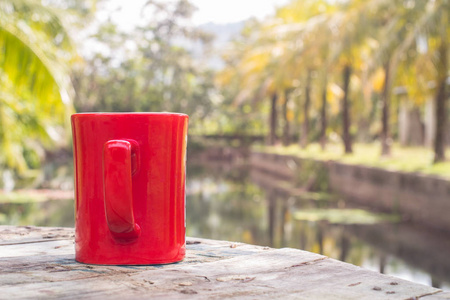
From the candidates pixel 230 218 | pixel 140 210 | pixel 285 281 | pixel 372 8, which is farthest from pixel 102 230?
pixel 372 8

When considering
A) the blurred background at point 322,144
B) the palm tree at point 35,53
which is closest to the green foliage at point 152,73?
the blurred background at point 322,144

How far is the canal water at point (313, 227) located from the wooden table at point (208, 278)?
5758 mm

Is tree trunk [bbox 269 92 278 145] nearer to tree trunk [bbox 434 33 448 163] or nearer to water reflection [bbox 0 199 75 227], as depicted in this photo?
water reflection [bbox 0 199 75 227]

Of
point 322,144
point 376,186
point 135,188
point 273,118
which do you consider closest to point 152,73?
point 273,118

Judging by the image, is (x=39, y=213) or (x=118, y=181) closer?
(x=118, y=181)

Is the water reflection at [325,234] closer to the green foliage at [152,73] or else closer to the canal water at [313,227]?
the canal water at [313,227]

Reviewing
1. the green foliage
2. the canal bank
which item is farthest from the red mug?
the green foliage

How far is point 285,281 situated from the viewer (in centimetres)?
97

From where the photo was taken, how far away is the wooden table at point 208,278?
2.91 feet

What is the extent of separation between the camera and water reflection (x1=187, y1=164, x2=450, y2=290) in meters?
7.44

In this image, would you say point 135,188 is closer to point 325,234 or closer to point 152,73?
point 325,234

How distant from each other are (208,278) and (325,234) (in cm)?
882

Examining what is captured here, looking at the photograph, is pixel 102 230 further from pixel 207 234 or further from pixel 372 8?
pixel 372 8

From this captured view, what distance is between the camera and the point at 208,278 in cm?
98
